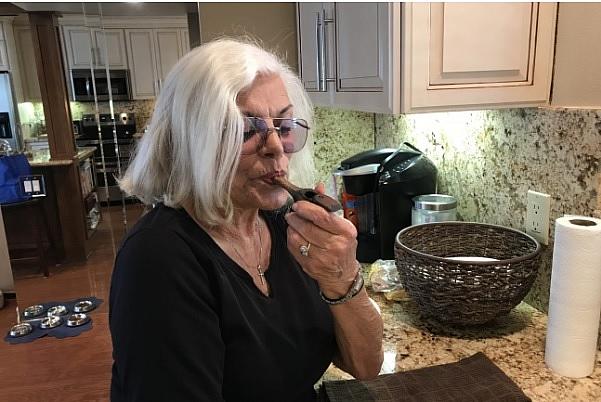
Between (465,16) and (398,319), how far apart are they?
74cm

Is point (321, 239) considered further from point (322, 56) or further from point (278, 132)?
point (322, 56)

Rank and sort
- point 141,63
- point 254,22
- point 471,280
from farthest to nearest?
1. point 141,63
2. point 254,22
3. point 471,280

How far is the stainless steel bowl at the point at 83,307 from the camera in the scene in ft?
11.5

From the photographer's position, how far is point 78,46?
344cm

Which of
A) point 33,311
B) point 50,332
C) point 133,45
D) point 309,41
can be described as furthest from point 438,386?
point 33,311

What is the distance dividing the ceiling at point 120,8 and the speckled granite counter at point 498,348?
73.9 inches

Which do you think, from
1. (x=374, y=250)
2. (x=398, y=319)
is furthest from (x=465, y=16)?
(x=374, y=250)

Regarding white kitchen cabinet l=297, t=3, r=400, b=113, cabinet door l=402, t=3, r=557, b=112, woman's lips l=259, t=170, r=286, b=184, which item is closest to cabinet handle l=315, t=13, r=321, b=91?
white kitchen cabinet l=297, t=3, r=400, b=113

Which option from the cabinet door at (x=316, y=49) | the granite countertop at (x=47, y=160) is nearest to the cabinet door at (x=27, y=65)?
the granite countertop at (x=47, y=160)

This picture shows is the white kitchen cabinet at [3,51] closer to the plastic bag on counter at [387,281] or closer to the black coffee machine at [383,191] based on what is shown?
the black coffee machine at [383,191]

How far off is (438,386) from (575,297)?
310mm

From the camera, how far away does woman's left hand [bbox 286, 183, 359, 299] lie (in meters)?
0.81

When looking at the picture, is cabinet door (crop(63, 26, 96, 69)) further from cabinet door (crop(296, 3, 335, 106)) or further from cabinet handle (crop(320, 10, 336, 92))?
cabinet handle (crop(320, 10, 336, 92))

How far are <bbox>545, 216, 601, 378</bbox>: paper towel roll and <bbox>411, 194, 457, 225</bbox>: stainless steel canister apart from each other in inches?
20.2
